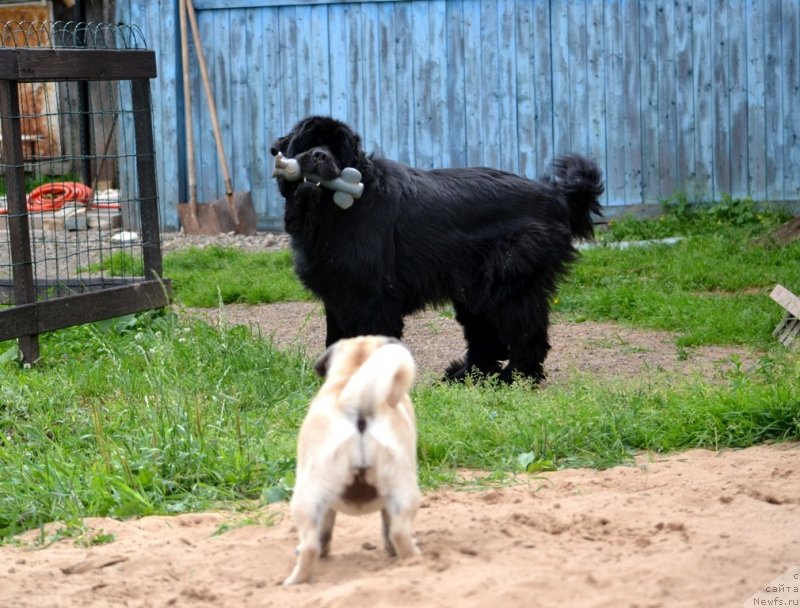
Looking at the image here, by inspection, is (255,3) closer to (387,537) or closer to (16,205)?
(16,205)

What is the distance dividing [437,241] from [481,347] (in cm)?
86

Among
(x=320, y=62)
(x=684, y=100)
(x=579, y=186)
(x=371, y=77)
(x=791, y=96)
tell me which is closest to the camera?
(x=579, y=186)

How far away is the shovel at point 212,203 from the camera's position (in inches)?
509

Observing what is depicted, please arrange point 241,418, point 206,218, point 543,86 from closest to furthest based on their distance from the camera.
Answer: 1. point 241,418
2. point 543,86
3. point 206,218

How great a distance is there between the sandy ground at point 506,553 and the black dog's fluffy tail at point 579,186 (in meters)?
2.83

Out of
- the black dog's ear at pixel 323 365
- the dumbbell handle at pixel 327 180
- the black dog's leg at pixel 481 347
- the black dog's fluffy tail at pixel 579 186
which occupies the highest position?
the dumbbell handle at pixel 327 180

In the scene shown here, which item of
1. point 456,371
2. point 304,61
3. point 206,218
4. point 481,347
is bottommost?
point 456,371

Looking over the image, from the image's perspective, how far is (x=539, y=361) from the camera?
23.1ft

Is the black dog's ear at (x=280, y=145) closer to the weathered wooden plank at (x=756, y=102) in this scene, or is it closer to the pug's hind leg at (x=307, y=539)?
the pug's hind leg at (x=307, y=539)

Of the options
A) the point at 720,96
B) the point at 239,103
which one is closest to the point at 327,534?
the point at 720,96

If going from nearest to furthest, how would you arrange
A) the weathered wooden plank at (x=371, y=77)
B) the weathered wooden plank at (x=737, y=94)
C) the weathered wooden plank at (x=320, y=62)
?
the weathered wooden plank at (x=737, y=94) → the weathered wooden plank at (x=371, y=77) → the weathered wooden plank at (x=320, y=62)

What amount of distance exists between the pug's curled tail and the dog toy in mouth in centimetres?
318

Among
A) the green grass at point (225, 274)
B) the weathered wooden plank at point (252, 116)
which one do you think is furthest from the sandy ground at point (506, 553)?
the weathered wooden plank at point (252, 116)

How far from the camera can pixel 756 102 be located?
1208cm
